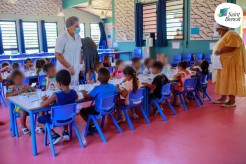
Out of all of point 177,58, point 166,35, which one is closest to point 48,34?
point 166,35

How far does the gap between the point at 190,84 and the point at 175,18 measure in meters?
4.98

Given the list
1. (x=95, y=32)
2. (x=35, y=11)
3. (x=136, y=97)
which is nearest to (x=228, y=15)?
(x=136, y=97)

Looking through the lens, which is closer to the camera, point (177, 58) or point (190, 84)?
point (190, 84)

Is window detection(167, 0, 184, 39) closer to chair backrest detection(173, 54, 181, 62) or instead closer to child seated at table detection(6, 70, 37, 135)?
chair backrest detection(173, 54, 181, 62)

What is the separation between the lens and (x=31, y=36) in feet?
41.4

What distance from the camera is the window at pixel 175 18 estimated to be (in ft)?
29.1

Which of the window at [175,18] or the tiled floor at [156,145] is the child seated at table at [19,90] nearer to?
the tiled floor at [156,145]

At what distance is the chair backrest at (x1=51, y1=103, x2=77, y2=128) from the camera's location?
9.32 feet

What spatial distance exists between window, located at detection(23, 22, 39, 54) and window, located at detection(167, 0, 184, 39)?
276 inches

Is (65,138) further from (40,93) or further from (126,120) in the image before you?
(126,120)

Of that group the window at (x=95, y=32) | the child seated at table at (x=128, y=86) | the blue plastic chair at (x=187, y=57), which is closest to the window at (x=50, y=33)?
the window at (x=95, y=32)

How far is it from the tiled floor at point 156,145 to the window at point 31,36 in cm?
923

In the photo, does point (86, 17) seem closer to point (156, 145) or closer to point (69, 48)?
point (69, 48)

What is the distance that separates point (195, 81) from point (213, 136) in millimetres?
1518
